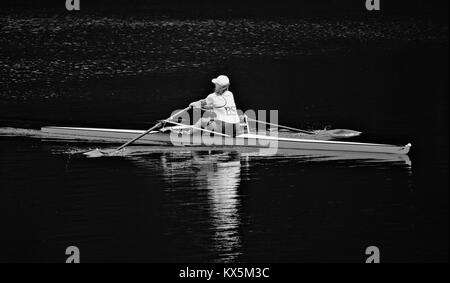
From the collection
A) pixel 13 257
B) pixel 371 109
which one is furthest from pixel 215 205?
pixel 371 109

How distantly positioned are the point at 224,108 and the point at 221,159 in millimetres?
1380

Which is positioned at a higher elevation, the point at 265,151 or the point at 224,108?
the point at 224,108

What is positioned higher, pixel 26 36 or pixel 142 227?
pixel 26 36

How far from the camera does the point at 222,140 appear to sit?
86.2 ft

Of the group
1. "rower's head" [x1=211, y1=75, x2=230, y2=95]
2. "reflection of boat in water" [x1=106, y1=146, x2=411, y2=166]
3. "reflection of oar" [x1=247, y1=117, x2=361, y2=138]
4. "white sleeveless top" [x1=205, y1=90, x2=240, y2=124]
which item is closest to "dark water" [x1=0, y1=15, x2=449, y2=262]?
"reflection of boat in water" [x1=106, y1=146, x2=411, y2=166]

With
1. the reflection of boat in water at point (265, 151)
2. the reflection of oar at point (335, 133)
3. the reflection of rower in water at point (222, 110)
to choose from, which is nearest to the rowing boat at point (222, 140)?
the reflection of boat in water at point (265, 151)

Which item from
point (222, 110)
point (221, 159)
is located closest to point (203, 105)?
point (222, 110)

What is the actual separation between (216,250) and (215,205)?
2.71m

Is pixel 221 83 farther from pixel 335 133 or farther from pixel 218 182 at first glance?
pixel 335 133

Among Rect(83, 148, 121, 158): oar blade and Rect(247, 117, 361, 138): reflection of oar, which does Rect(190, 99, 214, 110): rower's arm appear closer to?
Rect(247, 117, 361, 138): reflection of oar

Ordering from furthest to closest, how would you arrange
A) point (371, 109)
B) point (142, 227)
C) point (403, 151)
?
point (371, 109)
point (403, 151)
point (142, 227)

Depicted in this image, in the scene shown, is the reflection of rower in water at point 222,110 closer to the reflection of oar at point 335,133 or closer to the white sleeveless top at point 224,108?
the white sleeveless top at point 224,108

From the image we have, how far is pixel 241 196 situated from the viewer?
22.6 m

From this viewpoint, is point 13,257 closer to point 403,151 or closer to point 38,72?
point 403,151
